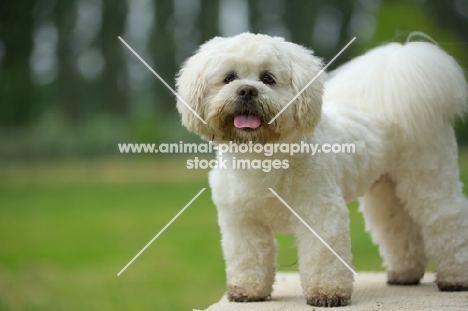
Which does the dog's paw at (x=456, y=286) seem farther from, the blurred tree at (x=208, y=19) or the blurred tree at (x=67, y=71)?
the blurred tree at (x=67, y=71)

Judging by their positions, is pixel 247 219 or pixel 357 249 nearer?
pixel 247 219

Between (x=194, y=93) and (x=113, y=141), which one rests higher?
(x=194, y=93)

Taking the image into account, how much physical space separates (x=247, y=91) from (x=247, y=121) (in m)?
0.16

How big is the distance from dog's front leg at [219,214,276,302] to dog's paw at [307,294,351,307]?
1.16 ft

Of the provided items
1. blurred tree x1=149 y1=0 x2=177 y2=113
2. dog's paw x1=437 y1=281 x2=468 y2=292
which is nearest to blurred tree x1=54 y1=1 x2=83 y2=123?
blurred tree x1=149 y1=0 x2=177 y2=113

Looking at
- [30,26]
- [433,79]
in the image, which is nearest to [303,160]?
[433,79]

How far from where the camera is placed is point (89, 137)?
1905cm

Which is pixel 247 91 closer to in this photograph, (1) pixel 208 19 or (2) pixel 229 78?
(2) pixel 229 78

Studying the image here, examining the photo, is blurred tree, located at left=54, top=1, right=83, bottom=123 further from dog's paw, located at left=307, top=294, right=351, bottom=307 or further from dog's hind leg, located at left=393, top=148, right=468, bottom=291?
dog's paw, located at left=307, top=294, right=351, bottom=307

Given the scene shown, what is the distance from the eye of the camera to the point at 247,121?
3549mm

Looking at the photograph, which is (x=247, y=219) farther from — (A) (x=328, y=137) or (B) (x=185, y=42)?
(B) (x=185, y=42)

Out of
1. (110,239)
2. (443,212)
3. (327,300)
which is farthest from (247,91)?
(110,239)

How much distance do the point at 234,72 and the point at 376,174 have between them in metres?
1.23

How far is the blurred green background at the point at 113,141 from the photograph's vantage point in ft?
25.7
